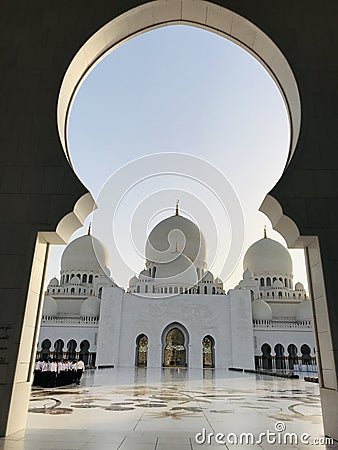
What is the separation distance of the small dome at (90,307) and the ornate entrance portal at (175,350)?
4629 millimetres

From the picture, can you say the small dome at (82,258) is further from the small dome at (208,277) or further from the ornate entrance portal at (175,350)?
the small dome at (208,277)

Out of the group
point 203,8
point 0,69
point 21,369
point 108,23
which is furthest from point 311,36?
point 21,369

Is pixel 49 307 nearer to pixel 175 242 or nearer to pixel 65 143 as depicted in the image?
pixel 175 242

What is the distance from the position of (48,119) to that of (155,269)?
67.4 feet

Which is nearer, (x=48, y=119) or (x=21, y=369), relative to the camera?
(x=21, y=369)

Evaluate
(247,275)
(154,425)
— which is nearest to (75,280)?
(247,275)

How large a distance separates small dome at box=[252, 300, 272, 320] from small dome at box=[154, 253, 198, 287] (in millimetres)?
4096

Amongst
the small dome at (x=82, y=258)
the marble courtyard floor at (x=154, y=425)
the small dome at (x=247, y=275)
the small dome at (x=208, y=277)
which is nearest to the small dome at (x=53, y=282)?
the small dome at (x=82, y=258)

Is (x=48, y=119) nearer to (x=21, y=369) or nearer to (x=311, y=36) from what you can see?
(x=21, y=369)

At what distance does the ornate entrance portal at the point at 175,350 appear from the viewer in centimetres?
2016

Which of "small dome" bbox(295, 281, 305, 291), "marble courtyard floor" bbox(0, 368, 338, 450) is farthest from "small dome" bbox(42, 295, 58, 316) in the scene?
"marble courtyard floor" bbox(0, 368, 338, 450)

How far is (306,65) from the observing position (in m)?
3.51

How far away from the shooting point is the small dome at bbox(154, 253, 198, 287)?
21953 millimetres

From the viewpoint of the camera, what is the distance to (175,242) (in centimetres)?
2409
